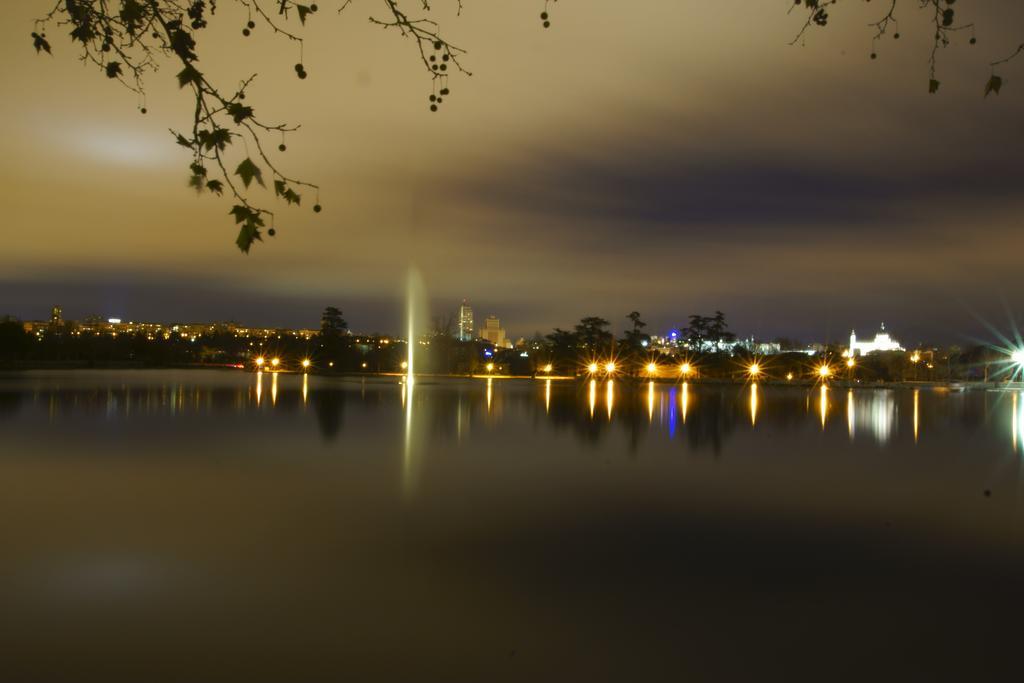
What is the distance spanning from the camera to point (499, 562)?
25.6 feet

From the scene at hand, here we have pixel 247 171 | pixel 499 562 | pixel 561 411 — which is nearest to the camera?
pixel 247 171

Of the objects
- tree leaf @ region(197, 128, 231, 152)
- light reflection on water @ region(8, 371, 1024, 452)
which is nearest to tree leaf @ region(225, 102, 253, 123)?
tree leaf @ region(197, 128, 231, 152)

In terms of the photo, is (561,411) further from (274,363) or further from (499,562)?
(274,363)

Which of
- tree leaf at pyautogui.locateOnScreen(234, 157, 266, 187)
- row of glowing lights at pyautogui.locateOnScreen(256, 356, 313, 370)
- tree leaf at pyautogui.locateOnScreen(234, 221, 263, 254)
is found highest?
tree leaf at pyautogui.locateOnScreen(234, 157, 266, 187)

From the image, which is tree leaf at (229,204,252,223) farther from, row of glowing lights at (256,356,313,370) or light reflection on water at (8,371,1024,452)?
row of glowing lights at (256,356,313,370)

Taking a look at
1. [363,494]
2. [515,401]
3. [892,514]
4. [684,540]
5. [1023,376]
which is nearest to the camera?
[684,540]

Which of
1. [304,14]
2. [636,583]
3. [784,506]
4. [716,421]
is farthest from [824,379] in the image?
[304,14]

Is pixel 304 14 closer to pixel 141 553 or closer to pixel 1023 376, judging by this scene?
pixel 141 553

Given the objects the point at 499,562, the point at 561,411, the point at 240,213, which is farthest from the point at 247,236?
the point at 561,411

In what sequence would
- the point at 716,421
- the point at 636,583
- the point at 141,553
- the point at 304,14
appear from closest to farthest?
the point at 304,14, the point at 636,583, the point at 141,553, the point at 716,421

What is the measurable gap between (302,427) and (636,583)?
15129 mm

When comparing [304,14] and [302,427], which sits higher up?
[304,14]

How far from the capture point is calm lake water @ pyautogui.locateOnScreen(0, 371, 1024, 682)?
543 cm

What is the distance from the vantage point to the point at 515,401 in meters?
34.6
